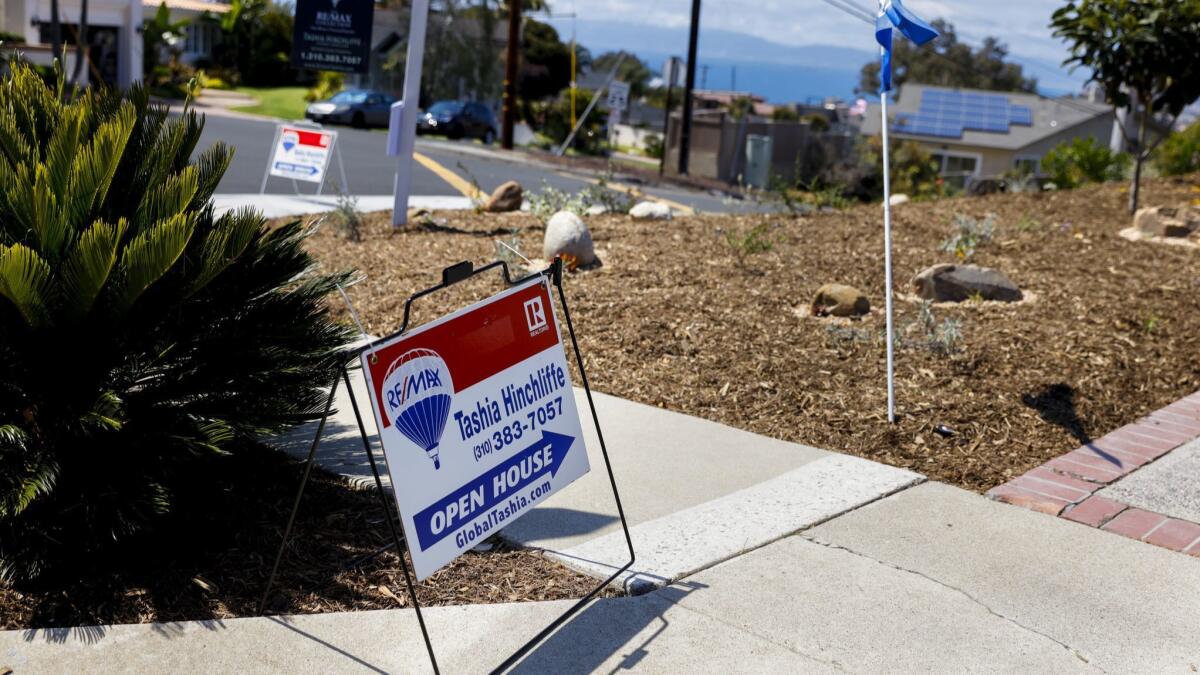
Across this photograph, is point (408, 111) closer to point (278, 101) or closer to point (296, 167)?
point (296, 167)

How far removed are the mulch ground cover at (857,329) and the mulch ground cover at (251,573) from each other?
→ 2.46m

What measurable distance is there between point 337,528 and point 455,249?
5668 mm

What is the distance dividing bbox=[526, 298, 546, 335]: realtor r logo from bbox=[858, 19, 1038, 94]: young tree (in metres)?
90.0

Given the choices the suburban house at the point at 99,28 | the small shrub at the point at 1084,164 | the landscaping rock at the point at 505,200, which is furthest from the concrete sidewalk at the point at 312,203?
the suburban house at the point at 99,28

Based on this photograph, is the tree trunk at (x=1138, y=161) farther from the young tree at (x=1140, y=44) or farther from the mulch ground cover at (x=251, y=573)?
the mulch ground cover at (x=251, y=573)

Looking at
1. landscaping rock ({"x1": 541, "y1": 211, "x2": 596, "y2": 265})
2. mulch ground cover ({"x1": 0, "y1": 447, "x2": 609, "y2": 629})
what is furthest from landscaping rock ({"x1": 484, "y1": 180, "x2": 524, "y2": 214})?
mulch ground cover ({"x1": 0, "y1": 447, "x2": 609, "y2": 629})

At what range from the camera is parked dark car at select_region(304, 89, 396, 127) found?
33719mm

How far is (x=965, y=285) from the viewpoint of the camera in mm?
8828

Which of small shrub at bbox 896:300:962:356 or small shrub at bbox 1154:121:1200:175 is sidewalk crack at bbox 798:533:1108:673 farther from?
small shrub at bbox 1154:121:1200:175

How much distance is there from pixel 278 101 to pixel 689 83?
20441 mm

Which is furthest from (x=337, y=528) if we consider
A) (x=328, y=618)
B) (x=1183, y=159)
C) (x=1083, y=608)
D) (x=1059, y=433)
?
(x=1183, y=159)

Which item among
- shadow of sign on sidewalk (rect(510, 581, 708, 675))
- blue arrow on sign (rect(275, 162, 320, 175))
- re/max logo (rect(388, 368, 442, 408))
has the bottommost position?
shadow of sign on sidewalk (rect(510, 581, 708, 675))

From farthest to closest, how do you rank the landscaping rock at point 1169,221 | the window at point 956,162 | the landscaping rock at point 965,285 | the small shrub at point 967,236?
the window at point 956,162 < the landscaping rock at point 1169,221 < the small shrub at point 967,236 < the landscaping rock at point 965,285

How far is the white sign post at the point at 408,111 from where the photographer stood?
10844 mm
